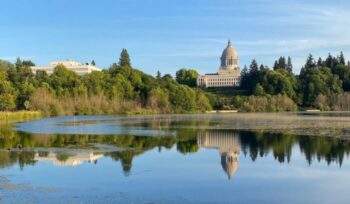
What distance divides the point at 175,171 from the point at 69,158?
19.6 ft

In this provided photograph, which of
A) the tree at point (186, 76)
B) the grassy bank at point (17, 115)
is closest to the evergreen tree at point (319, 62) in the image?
the tree at point (186, 76)

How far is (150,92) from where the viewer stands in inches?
4077

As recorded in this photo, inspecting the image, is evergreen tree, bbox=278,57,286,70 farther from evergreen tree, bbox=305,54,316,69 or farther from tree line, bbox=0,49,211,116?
tree line, bbox=0,49,211,116

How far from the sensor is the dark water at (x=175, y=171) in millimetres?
14242

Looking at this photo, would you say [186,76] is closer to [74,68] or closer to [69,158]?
[74,68]

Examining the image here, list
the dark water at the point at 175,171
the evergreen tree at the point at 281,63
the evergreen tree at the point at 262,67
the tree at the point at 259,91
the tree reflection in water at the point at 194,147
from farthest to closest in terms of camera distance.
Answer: the evergreen tree at the point at 281,63 < the evergreen tree at the point at 262,67 < the tree at the point at 259,91 < the tree reflection in water at the point at 194,147 < the dark water at the point at 175,171

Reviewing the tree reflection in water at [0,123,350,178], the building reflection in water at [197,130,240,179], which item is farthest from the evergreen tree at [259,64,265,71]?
the building reflection in water at [197,130,240,179]

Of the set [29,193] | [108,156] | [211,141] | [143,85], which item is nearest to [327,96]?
[143,85]

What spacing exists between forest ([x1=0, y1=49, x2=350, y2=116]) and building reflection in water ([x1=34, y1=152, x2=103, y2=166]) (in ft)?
151

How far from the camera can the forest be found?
8288 cm

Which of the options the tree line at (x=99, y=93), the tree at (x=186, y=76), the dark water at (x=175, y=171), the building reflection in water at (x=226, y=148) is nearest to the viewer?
the dark water at (x=175, y=171)

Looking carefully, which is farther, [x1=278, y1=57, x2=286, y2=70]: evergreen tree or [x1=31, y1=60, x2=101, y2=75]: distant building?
[x1=278, y1=57, x2=286, y2=70]: evergreen tree

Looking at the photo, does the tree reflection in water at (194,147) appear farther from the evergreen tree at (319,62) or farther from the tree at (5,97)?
the evergreen tree at (319,62)

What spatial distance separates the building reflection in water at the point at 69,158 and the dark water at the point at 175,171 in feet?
0.14
